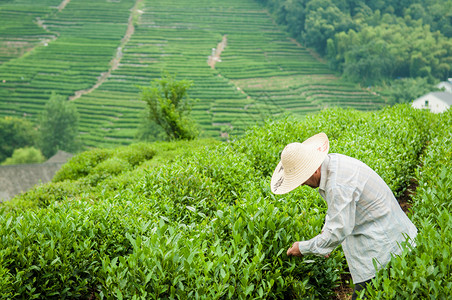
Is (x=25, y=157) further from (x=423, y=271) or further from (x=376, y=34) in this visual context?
(x=376, y=34)

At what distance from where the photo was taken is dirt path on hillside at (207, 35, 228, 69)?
61.9 meters

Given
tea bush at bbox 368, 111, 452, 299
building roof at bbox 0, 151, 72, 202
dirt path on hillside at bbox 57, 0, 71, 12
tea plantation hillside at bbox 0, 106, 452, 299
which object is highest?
tea bush at bbox 368, 111, 452, 299

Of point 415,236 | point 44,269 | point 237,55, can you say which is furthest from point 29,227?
point 237,55

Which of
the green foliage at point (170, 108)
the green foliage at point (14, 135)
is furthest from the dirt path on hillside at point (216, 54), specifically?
the green foliage at point (170, 108)

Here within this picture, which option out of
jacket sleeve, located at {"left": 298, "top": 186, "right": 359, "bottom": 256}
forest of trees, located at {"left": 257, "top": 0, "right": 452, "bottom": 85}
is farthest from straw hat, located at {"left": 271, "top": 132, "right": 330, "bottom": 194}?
forest of trees, located at {"left": 257, "top": 0, "right": 452, "bottom": 85}

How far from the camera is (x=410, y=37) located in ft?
198

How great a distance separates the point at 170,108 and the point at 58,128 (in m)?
36.7

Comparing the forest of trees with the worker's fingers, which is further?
the forest of trees

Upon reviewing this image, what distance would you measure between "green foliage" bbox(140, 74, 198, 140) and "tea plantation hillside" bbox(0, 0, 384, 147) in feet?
80.7

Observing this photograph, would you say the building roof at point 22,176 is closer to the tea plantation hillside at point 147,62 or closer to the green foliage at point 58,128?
the tea plantation hillside at point 147,62

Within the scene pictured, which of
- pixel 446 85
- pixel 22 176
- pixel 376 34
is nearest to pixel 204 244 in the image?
pixel 22 176

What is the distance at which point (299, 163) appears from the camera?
8.82 ft

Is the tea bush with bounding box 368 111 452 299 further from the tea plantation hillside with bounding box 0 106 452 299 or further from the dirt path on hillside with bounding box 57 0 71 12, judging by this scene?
the dirt path on hillside with bounding box 57 0 71 12

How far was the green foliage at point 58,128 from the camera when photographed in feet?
153
